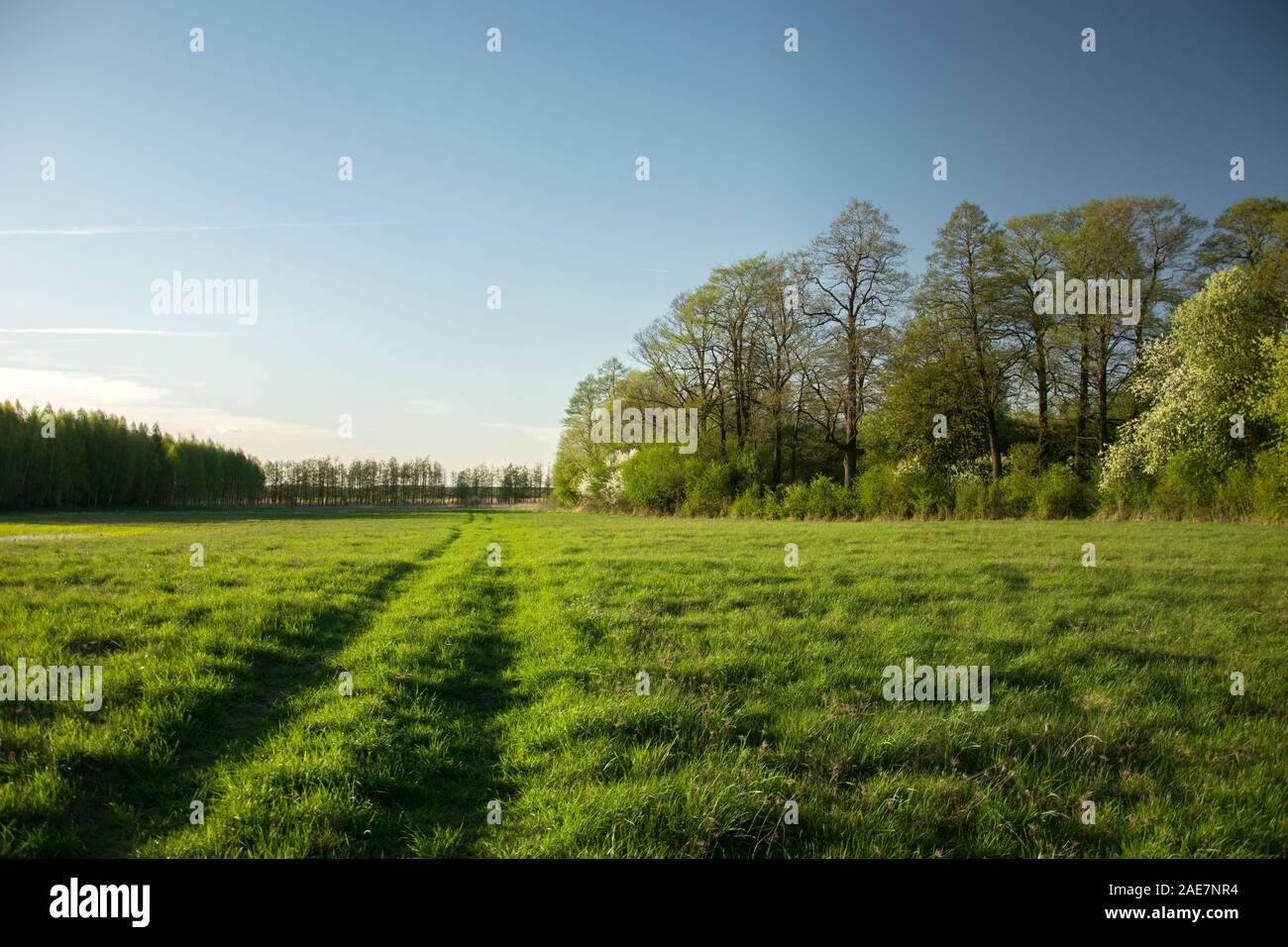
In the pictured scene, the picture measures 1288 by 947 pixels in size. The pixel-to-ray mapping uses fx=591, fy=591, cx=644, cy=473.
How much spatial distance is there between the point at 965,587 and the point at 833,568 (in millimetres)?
2992

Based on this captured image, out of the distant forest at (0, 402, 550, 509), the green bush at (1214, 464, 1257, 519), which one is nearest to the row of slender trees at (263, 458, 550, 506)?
the distant forest at (0, 402, 550, 509)

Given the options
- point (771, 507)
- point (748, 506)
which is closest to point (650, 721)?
point (771, 507)

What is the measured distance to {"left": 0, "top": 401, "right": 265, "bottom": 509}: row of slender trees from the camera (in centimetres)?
7350

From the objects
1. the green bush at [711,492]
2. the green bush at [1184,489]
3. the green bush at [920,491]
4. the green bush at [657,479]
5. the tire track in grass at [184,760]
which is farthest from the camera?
the green bush at [657,479]

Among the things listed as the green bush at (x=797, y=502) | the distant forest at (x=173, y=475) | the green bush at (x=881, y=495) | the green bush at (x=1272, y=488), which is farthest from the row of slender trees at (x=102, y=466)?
the green bush at (x=1272, y=488)

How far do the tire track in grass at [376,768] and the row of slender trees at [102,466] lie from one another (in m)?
69.7

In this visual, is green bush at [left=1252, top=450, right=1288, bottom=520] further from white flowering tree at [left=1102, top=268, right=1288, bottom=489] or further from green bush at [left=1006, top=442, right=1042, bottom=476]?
green bush at [left=1006, top=442, right=1042, bottom=476]

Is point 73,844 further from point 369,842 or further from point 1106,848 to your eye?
point 1106,848

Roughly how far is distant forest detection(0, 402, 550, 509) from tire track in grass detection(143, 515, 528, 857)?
60299mm

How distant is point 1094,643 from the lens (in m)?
8.40

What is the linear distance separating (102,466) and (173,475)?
14356 mm

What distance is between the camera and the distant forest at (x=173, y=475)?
74938 mm

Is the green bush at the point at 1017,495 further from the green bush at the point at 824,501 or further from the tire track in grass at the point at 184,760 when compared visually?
the tire track in grass at the point at 184,760
